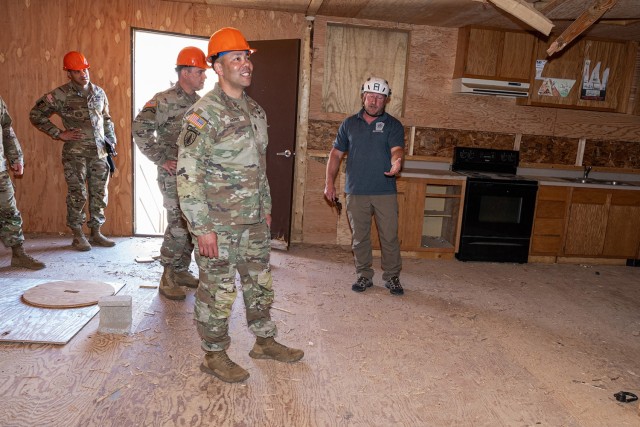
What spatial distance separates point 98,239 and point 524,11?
4.66 m

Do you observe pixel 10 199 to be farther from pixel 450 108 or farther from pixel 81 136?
pixel 450 108

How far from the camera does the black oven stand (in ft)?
17.7

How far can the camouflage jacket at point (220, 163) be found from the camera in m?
2.41

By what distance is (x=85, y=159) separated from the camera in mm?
5082

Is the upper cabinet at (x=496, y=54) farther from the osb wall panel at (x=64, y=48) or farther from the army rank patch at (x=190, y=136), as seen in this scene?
the army rank patch at (x=190, y=136)

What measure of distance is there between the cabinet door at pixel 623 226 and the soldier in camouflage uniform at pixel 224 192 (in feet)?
15.1

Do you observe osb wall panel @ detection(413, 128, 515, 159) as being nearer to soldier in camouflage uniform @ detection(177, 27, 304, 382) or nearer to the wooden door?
the wooden door

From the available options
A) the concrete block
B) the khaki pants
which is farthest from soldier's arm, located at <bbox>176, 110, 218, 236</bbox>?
the khaki pants

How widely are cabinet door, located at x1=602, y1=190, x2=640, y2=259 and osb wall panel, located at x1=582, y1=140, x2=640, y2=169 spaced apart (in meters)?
0.73

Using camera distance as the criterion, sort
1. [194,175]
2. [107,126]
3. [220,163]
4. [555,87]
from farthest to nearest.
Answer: [555,87], [107,126], [220,163], [194,175]

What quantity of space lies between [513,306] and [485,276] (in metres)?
0.85

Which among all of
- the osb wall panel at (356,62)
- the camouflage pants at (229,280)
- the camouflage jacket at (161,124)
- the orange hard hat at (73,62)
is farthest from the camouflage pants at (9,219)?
the osb wall panel at (356,62)

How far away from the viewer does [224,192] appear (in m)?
2.55

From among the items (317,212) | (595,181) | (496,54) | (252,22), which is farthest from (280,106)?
(595,181)
